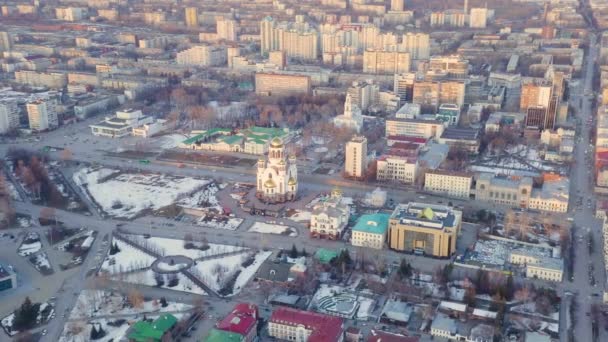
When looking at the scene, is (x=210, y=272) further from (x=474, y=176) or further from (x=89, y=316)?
(x=474, y=176)

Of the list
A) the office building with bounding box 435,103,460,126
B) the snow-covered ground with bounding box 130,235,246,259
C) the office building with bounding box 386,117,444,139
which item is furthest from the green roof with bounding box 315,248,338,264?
the office building with bounding box 435,103,460,126

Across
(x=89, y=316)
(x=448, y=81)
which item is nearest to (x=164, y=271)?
(x=89, y=316)

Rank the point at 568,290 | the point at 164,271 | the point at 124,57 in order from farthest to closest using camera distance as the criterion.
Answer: the point at 124,57
the point at 164,271
the point at 568,290

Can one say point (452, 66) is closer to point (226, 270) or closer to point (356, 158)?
point (356, 158)

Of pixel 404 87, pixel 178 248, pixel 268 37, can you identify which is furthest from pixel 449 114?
pixel 268 37

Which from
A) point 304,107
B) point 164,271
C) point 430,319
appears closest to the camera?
point 430,319

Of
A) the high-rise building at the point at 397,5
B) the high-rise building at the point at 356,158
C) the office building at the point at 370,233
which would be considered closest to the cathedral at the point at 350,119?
the high-rise building at the point at 356,158

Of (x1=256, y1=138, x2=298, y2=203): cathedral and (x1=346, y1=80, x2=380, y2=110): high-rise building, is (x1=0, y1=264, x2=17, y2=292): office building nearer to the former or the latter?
(x1=256, y1=138, x2=298, y2=203): cathedral
